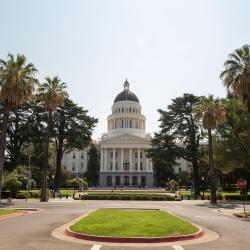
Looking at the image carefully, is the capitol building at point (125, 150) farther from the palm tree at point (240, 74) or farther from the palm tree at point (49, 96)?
the palm tree at point (240, 74)

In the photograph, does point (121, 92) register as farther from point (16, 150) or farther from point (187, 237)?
point (187, 237)

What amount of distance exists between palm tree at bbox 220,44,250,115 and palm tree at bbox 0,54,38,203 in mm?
18423

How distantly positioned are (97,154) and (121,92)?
26.6m

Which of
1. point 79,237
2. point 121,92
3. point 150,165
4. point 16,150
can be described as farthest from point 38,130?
point 121,92

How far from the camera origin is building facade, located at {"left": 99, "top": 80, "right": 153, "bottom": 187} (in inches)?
4441

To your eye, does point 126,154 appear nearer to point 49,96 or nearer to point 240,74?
point 49,96

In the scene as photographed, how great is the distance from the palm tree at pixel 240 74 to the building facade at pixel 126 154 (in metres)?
77.8

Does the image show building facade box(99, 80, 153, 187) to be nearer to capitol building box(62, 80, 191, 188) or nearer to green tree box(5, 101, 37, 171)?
capitol building box(62, 80, 191, 188)

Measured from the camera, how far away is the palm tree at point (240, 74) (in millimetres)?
30688

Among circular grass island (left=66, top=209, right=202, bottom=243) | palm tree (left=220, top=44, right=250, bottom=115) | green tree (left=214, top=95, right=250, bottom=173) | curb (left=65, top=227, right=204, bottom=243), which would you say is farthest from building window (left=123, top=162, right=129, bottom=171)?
curb (left=65, top=227, right=204, bottom=243)

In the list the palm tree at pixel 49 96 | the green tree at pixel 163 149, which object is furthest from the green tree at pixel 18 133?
the green tree at pixel 163 149

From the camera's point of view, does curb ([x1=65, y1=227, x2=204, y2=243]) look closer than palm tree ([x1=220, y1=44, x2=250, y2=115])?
Yes

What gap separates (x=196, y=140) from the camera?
200ft

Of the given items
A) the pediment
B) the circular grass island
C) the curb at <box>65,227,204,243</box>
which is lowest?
the curb at <box>65,227,204,243</box>
